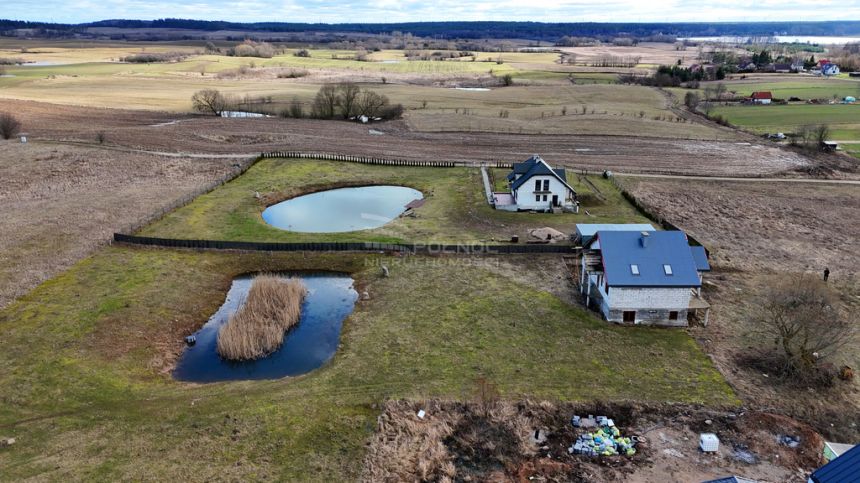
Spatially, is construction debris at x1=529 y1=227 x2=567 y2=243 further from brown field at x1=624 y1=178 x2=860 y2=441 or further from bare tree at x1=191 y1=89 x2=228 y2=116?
bare tree at x1=191 y1=89 x2=228 y2=116

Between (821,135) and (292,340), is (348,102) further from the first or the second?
(292,340)

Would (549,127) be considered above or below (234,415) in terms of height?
above

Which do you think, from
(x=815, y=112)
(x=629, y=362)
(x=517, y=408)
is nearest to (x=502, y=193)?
(x=629, y=362)

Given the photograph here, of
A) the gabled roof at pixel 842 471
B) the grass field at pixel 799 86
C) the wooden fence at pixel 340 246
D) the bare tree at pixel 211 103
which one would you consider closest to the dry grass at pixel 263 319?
the wooden fence at pixel 340 246

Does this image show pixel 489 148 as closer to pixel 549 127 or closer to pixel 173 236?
pixel 549 127

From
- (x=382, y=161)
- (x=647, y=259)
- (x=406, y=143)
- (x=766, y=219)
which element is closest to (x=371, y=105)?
(x=406, y=143)

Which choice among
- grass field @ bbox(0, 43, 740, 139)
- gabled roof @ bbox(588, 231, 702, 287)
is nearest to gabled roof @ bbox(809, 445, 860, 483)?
gabled roof @ bbox(588, 231, 702, 287)
